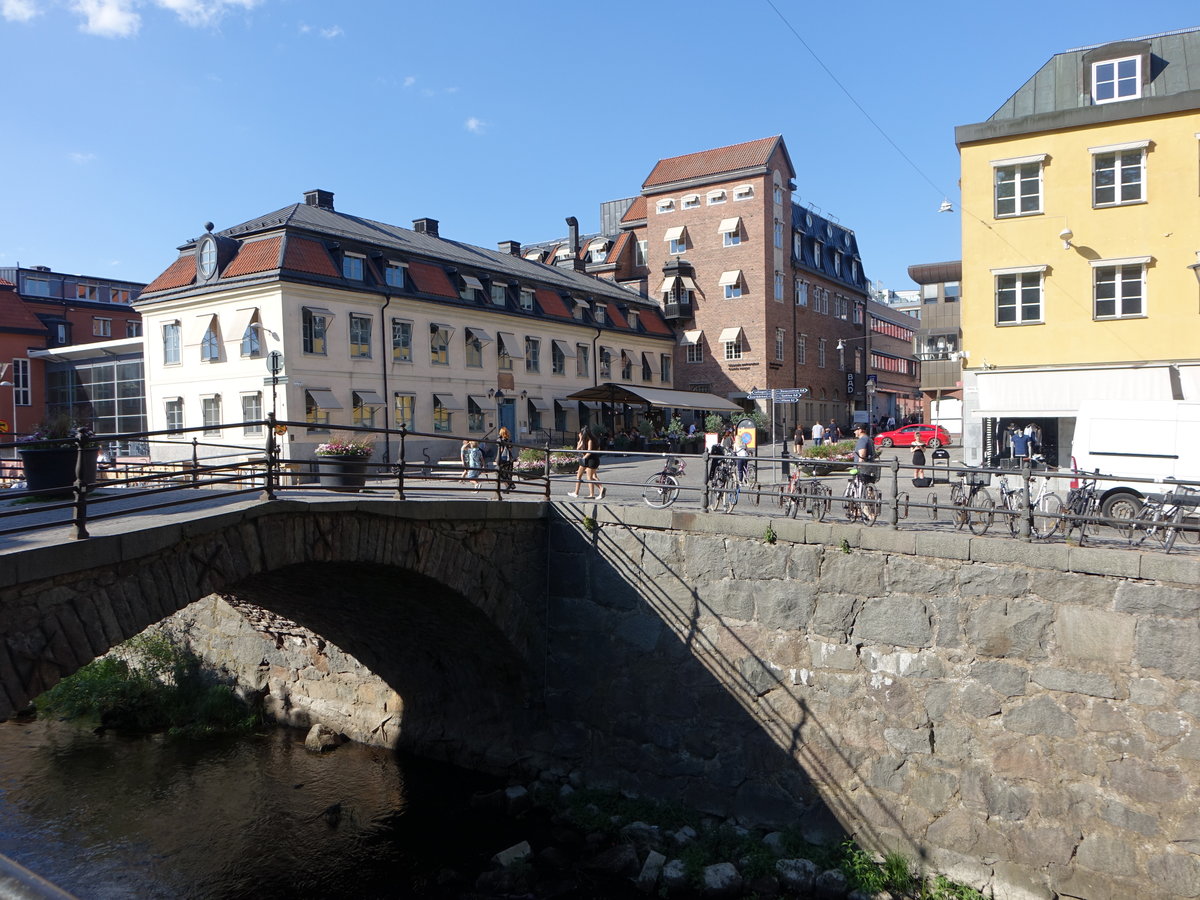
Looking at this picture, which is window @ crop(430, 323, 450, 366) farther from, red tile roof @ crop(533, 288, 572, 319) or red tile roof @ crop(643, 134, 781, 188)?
red tile roof @ crop(643, 134, 781, 188)

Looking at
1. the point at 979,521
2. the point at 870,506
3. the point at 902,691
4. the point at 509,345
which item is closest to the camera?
the point at 902,691

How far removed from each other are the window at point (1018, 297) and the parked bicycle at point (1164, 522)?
40.6 ft

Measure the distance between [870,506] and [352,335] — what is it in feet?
86.1

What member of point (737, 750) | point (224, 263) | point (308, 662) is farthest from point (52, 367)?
point (737, 750)

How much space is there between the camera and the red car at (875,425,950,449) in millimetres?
39625

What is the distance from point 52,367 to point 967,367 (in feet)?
144

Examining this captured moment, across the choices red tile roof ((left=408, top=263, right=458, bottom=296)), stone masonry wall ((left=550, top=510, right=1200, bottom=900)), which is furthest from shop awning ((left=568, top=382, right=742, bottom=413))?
stone masonry wall ((left=550, top=510, right=1200, bottom=900))

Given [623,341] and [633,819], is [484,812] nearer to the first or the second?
[633,819]

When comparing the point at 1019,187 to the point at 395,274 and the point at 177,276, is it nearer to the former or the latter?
the point at 395,274

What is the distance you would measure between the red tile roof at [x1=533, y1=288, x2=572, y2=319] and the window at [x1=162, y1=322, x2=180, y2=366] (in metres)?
16.2

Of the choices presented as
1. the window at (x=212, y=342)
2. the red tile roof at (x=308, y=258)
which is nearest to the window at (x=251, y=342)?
the window at (x=212, y=342)

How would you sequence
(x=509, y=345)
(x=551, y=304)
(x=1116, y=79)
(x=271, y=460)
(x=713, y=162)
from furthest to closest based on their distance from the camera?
(x=713, y=162) < (x=551, y=304) < (x=509, y=345) < (x=1116, y=79) < (x=271, y=460)

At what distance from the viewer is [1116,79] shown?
22672 millimetres

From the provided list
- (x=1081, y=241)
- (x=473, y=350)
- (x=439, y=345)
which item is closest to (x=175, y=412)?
(x=439, y=345)
